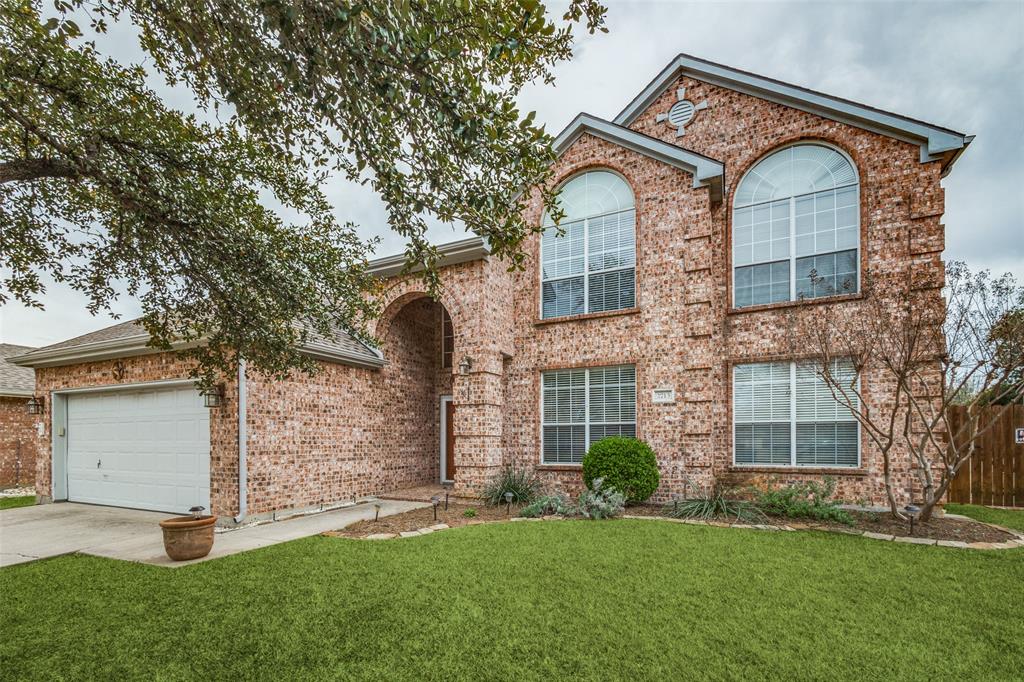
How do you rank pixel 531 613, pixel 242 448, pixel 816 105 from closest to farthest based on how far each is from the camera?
pixel 531 613 → pixel 242 448 → pixel 816 105

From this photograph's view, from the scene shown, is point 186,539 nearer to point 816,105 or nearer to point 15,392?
point 816,105

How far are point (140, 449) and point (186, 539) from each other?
4677 mm

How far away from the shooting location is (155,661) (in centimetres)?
367

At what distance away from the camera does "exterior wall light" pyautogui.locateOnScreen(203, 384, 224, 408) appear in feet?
27.1

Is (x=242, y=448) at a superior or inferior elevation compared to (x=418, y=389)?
inferior

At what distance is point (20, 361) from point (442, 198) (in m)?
12.5

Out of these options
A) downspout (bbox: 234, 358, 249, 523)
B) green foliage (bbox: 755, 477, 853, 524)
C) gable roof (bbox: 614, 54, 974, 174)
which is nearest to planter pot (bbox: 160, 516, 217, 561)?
downspout (bbox: 234, 358, 249, 523)

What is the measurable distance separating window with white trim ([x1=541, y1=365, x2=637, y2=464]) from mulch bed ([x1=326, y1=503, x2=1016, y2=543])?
167 centimetres

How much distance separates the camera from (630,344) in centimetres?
1029

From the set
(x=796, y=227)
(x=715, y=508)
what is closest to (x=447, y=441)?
(x=715, y=508)

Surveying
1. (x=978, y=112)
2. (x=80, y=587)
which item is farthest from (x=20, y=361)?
(x=978, y=112)

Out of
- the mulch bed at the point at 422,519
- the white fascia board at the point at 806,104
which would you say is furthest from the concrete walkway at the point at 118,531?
the white fascia board at the point at 806,104

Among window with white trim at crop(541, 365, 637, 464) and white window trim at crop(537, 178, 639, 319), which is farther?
white window trim at crop(537, 178, 639, 319)

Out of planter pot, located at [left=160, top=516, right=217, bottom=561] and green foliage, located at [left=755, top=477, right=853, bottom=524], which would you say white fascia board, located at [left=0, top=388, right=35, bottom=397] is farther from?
green foliage, located at [left=755, top=477, right=853, bottom=524]
